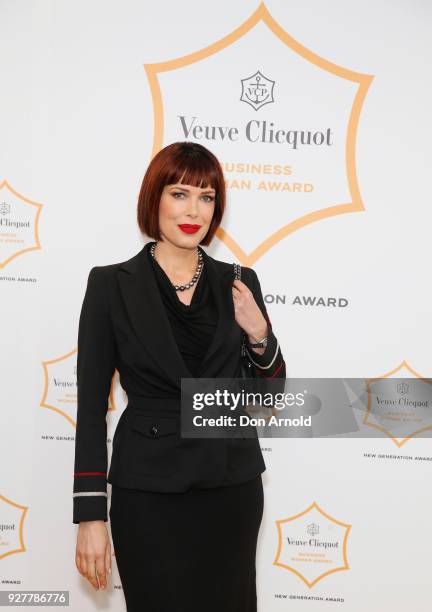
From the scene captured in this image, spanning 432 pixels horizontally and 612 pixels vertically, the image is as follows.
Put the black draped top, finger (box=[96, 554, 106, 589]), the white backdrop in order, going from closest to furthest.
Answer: finger (box=[96, 554, 106, 589]) → the black draped top → the white backdrop

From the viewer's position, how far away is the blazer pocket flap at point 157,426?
1.55m

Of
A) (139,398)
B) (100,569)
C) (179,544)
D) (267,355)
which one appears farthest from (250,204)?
(100,569)

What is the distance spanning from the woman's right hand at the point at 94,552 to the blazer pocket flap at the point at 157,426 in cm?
25

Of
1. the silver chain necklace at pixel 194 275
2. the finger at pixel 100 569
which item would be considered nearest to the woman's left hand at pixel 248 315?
the silver chain necklace at pixel 194 275

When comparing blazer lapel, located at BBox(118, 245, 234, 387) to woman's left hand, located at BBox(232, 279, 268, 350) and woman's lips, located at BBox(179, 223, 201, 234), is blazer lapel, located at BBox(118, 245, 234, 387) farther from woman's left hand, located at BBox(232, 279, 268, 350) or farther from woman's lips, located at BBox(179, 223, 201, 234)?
woman's lips, located at BBox(179, 223, 201, 234)

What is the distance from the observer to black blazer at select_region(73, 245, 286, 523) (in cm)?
152

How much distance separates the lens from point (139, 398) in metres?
1.59

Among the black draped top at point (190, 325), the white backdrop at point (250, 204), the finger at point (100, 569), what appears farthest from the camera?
the white backdrop at point (250, 204)

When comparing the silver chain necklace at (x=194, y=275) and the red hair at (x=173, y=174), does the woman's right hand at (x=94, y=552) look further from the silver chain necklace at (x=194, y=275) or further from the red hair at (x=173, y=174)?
the red hair at (x=173, y=174)

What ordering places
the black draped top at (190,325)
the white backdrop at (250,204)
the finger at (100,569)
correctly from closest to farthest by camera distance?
the finger at (100,569) < the black draped top at (190,325) < the white backdrop at (250,204)

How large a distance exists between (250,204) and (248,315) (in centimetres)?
75

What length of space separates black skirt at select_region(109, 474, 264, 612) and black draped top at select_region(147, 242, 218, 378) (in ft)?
1.13

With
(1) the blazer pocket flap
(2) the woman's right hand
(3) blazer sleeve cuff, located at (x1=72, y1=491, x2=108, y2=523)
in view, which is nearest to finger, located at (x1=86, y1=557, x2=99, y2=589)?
(2) the woman's right hand

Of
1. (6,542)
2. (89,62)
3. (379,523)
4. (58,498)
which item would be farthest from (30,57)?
(379,523)
